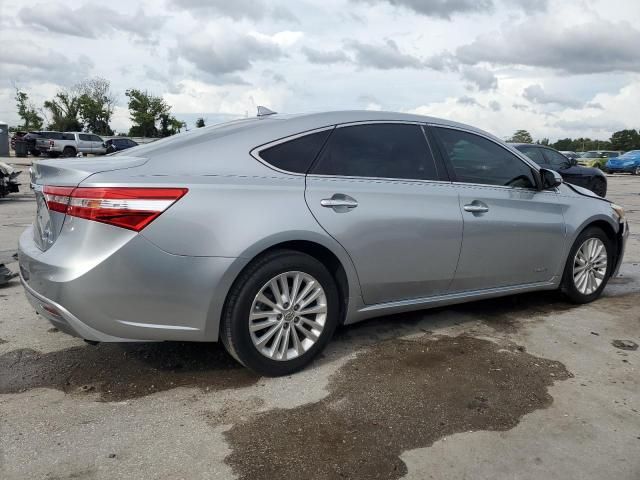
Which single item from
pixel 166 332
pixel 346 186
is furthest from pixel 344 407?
pixel 346 186

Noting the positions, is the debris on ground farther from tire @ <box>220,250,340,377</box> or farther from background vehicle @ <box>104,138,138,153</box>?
background vehicle @ <box>104,138,138,153</box>

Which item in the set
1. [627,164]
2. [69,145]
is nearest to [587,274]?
[627,164]

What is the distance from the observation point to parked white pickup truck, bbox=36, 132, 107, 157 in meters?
34.3

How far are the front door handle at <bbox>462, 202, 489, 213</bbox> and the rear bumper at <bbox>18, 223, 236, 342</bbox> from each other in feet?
6.13

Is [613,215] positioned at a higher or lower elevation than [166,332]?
higher

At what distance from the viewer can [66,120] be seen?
58.1 m

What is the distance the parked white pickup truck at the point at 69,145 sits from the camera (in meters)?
34.3

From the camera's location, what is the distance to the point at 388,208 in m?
3.72

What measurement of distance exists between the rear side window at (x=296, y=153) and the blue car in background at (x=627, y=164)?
3388 centimetres

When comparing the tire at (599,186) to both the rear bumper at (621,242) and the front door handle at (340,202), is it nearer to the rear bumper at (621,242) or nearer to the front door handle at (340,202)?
the rear bumper at (621,242)

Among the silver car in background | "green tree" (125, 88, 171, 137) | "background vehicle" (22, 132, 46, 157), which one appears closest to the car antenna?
the silver car in background

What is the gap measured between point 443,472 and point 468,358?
4.46 ft

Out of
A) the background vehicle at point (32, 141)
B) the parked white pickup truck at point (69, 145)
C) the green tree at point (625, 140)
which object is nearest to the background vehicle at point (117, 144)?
the parked white pickup truck at point (69, 145)

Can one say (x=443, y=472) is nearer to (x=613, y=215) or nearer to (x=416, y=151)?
(x=416, y=151)
